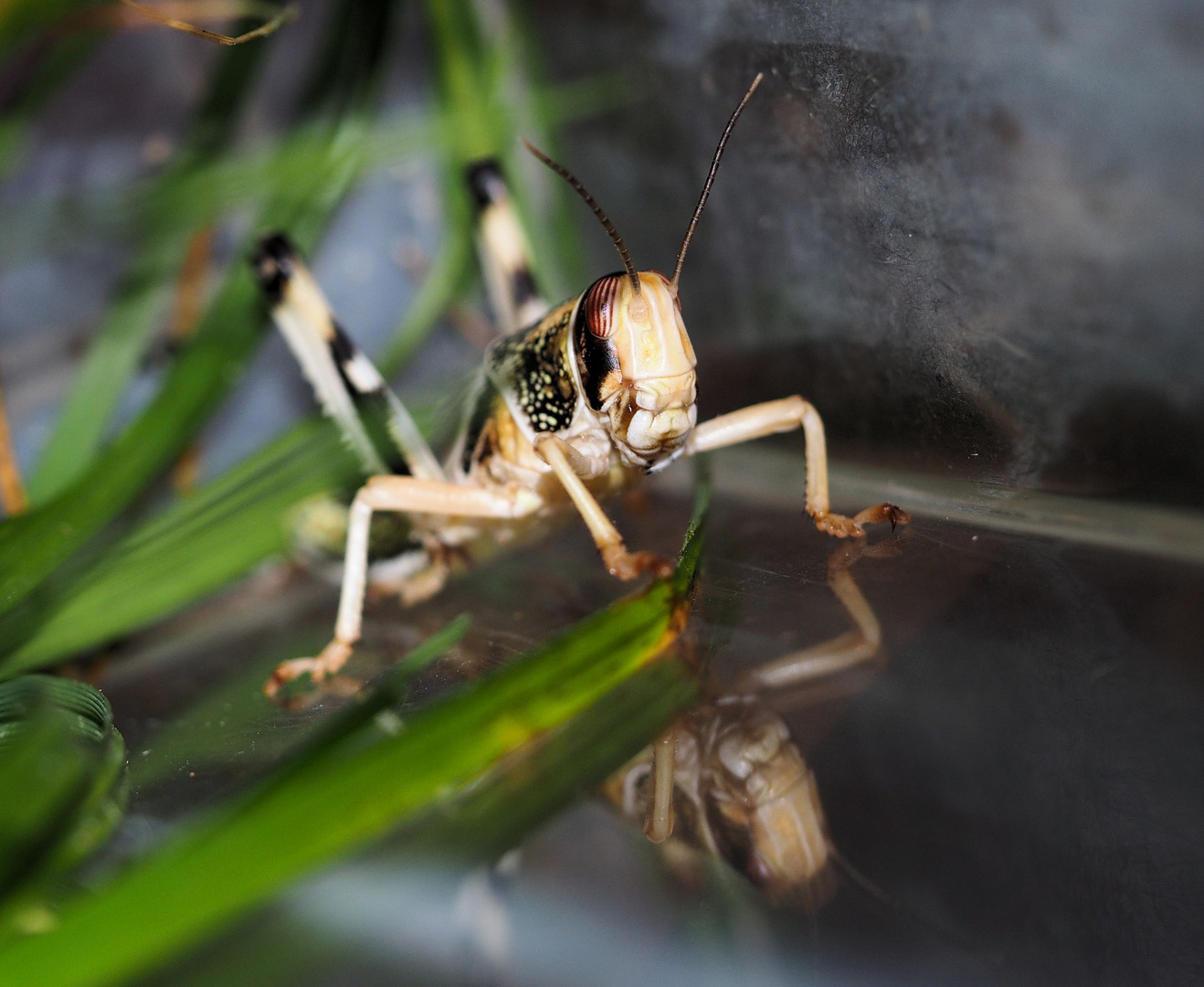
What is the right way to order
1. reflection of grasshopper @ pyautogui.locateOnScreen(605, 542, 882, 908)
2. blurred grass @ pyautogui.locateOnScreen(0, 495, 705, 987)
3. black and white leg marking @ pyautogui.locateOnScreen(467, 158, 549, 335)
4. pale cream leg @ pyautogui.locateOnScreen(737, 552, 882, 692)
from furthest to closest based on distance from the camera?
black and white leg marking @ pyautogui.locateOnScreen(467, 158, 549, 335) < pale cream leg @ pyautogui.locateOnScreen(737, 552, 882, 692) < reflection of grasshopper @ pyautogui.locateOnScreen(605, 542, 882, 908) < blurred grass @ pyautogui.locateOnScreen(0, 495, 705, 987)

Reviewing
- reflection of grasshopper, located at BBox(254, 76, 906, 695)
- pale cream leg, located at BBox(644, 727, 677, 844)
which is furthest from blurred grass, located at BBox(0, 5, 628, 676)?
pale cream leg, located at BBox(644, 727, 677, 844)

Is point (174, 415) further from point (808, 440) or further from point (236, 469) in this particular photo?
point (808, 440)

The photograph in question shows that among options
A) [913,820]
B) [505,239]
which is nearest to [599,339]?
[913,820]

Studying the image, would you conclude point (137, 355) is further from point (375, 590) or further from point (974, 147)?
point (974, 147)

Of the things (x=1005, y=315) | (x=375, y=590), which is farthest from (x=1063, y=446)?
(x=375, y=590)

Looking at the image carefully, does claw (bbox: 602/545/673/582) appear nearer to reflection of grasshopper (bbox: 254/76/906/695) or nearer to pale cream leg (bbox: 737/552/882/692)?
reflection of grasshopper (bbox: 254/76/906/695)
